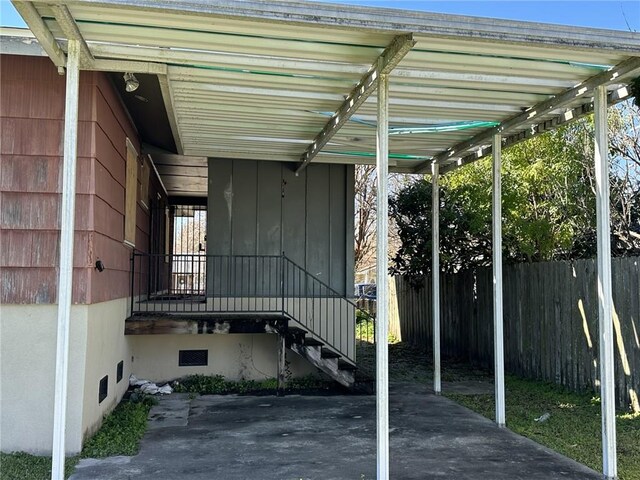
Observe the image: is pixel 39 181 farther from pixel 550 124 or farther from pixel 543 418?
pixel 543 418

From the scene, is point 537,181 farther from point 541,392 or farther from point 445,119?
point 445,119

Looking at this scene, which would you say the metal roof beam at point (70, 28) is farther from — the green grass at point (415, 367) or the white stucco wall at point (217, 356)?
the green grass at point (415, 367)

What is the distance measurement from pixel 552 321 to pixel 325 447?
14.2 feet

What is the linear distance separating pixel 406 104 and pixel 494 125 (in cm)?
140

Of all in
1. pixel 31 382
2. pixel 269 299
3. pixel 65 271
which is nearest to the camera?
pixel 65 271

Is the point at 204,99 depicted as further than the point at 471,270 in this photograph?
No

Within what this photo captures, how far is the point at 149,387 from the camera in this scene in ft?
25.7

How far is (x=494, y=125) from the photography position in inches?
259

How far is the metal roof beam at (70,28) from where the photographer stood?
12.2 ft

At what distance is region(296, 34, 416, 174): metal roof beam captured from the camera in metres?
4.14

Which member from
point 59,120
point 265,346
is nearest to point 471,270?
point 265,346

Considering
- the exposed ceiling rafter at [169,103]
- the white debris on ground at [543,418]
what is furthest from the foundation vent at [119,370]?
the white debris on ground at [543,418]

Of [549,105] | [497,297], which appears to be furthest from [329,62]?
[497,297]

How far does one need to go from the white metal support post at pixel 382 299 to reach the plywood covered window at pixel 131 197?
3811 mm
